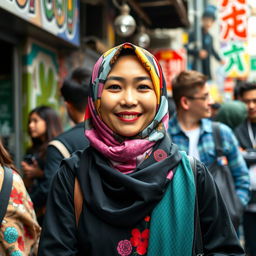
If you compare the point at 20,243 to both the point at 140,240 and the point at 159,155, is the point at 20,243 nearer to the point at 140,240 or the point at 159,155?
the point at 140,240

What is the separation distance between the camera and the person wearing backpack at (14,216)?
231 cm

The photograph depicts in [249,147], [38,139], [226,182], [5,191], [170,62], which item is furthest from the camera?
[170,62]

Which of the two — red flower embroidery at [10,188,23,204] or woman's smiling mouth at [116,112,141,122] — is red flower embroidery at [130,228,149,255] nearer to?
woman's smiling mouth at [116,112,141,122]

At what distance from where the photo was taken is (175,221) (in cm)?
184

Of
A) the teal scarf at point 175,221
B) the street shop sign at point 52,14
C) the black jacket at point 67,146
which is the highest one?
the street shop sign at point 52,14

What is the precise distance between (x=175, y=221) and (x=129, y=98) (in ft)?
1.80

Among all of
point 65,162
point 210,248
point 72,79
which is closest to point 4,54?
point 72,79

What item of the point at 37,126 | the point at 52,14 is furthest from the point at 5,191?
the point at 52,14

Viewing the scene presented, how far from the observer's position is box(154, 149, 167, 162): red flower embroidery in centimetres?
190

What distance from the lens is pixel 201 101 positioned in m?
3.78

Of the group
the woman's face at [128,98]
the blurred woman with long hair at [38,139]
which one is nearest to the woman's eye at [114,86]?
the woman's face at [128,98]

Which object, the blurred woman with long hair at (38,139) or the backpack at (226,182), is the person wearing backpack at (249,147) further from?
the blurred woman with long hair at (38,139)

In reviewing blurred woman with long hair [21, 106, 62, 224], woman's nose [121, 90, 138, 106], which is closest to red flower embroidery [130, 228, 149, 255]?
woman's nose [121, 90, 138, 106]

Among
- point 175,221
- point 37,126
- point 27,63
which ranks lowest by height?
point 175,221
